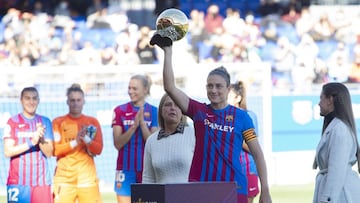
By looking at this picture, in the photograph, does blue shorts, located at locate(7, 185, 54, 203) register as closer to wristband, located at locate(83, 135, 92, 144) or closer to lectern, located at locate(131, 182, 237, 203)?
wristband, located at locate(83, 135, 92, 144)

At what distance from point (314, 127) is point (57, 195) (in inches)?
275

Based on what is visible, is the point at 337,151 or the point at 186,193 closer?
the point at 186,193

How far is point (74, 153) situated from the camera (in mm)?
10938

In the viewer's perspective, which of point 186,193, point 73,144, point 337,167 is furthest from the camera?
point 73,144

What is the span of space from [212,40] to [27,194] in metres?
11.0

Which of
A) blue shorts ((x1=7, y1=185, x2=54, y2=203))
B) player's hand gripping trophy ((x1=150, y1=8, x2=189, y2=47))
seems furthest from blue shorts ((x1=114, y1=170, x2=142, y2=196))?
player's hand gripping trophy ((x1=150, y1=8, x2=189, y2=47))

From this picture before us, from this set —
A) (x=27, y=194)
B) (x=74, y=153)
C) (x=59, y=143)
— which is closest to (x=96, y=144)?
(x=74, y=153)

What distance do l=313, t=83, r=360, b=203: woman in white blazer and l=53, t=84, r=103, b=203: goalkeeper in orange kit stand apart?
169 inches

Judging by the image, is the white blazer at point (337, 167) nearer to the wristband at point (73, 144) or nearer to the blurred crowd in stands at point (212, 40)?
the wristband at point (73, 144)

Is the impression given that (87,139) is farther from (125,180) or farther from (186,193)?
(186,193)

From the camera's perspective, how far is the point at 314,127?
16.8 metres

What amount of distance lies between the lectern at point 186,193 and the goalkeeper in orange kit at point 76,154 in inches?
203

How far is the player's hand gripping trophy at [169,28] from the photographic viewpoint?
6.21 m

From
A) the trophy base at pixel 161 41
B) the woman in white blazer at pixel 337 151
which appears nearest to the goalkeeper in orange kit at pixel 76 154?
the woman in white blazer at pixel 337 151
